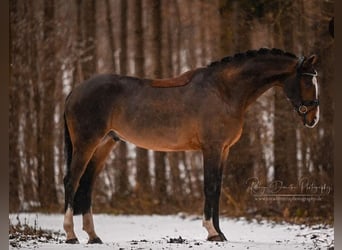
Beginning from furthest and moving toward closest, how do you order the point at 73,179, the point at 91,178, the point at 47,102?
the point at 47,102 → the point at 91,178 → the point at 73,179

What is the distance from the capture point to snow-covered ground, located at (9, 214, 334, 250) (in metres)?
4.64

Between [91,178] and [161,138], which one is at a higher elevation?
[161,138]

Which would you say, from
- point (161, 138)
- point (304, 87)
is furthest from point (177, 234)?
point (304, 87)

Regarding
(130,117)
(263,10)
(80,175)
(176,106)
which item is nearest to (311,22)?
(263,10)

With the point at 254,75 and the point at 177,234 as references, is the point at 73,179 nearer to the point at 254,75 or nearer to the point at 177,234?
the point at 177,234

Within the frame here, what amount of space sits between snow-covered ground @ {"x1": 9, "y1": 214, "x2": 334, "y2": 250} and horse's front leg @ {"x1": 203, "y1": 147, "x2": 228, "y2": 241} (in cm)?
8

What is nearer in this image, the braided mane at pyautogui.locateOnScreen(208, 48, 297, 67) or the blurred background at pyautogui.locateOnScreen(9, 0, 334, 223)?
the braided mane at pyautogui.locateOnScreen(208, 48, 297, 67)

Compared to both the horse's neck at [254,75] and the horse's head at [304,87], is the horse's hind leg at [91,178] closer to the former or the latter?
the horse's neck at [254,75]

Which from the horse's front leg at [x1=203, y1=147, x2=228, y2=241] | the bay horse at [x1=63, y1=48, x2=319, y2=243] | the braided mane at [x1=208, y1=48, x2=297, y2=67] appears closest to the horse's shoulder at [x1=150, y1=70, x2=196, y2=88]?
the bay horse at [x1=63, y1=48, x2=319, y2=243]

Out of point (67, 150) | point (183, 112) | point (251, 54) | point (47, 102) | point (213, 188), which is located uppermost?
point (251, 54)

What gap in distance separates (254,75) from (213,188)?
2.89 ft

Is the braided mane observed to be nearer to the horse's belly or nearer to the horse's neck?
the horse's neck

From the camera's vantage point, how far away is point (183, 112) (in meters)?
4.64

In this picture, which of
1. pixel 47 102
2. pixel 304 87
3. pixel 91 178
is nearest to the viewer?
pixel 304 87
